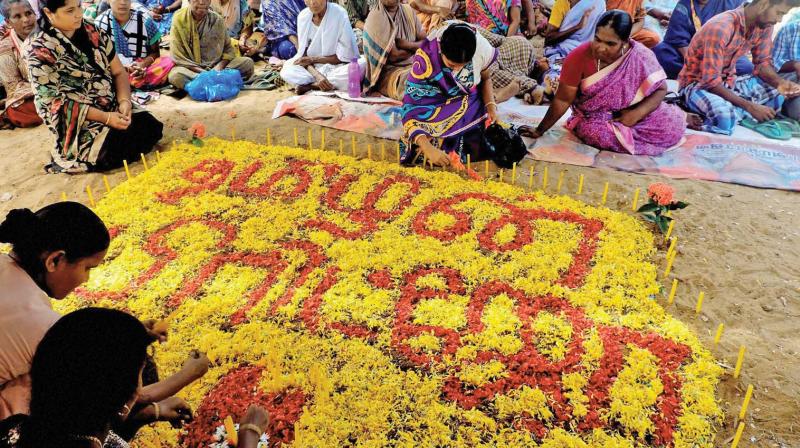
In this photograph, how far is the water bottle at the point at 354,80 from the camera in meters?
7.01

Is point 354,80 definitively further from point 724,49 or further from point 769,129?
point 769,129

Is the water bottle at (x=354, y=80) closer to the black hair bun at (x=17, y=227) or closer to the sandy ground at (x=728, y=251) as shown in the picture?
the sandy ground at (x=728, y=251)

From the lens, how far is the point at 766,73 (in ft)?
19.4

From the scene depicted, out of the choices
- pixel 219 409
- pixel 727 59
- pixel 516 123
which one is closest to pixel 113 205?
pixel 219 409

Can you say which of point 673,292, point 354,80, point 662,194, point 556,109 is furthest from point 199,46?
point 673,292

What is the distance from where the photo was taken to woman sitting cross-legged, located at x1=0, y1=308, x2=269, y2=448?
1.57 metres

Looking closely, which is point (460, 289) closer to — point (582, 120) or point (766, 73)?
point (582, 120)

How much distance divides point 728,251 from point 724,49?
302cm

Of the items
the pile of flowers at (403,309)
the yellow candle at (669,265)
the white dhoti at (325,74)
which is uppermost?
the white dhoti at (325,74)

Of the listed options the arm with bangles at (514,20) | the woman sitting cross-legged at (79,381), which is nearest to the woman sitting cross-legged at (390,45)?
the arm with bangles at (514,20)

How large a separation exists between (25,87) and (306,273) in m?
4.97

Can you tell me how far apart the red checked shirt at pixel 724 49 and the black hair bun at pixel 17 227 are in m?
6.21

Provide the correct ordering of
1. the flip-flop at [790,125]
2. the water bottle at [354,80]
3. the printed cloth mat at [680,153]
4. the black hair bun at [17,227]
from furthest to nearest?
the water bottle at [354,80], the flip-flop at [790,125], the printed cloth mat at [680,153], the black hair bun at [17,227]

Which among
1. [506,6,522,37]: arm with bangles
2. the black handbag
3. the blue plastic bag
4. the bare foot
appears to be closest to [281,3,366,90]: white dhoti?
the blue plastic bag
